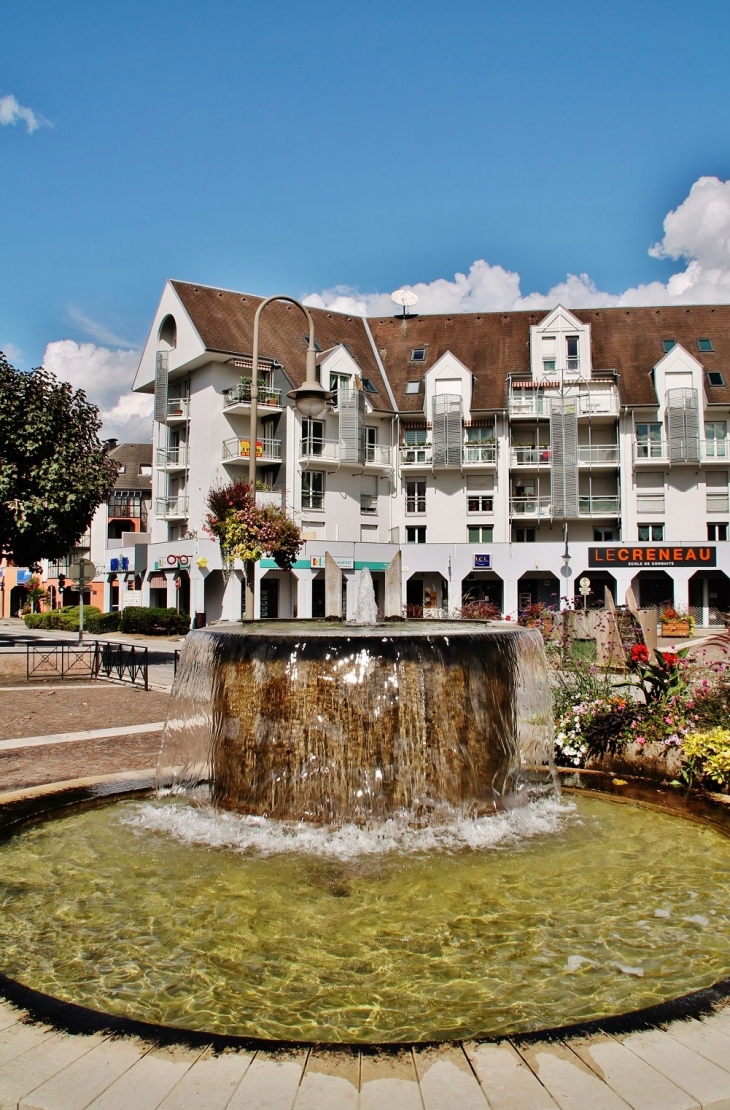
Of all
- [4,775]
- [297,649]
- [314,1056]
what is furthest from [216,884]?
[4,775]

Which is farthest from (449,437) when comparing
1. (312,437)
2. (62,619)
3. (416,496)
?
(62,619)

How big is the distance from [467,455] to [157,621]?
20394 millimetres

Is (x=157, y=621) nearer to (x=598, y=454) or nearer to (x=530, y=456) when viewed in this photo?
(x=530, y=456)

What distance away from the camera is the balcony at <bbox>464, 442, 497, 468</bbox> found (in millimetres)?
49062

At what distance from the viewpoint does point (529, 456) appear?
162ft

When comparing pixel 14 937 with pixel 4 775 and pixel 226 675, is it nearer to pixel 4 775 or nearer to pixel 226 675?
pixel 226 675

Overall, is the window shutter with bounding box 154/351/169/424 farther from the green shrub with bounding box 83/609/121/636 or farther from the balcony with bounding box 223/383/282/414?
the green shrub with bounding box 83/609/121/636

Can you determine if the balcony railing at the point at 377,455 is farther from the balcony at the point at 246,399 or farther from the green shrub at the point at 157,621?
the green shrub at the point at 157,621

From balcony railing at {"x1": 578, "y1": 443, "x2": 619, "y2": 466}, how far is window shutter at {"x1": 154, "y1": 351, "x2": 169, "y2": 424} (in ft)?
80.9

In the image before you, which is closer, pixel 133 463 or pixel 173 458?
pixel 173 458

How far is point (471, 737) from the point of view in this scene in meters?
7.23

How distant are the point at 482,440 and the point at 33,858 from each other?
4519 cm

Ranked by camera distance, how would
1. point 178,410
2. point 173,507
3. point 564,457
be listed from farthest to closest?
point 178,410
point 173,507
point 564,457

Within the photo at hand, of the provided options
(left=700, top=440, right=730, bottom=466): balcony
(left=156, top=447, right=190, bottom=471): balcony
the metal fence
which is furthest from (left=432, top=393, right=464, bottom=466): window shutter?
the metal fence
